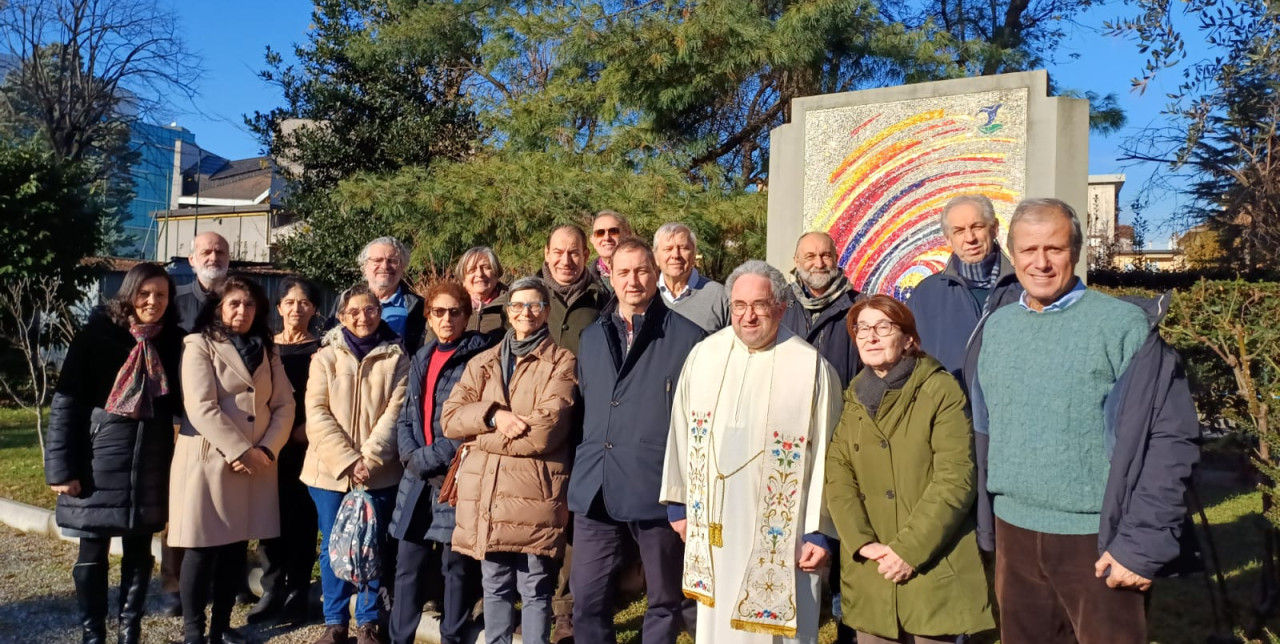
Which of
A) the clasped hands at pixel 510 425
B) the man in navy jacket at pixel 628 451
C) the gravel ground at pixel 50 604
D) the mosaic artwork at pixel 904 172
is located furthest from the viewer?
the mosaic artwork at pixel 904 172

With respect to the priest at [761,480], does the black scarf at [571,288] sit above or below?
above

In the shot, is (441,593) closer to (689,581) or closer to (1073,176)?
(689,581)

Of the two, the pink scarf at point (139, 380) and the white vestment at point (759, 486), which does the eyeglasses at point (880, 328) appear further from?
the pink scarf at point (139, 380)

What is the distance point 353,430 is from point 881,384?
242cm

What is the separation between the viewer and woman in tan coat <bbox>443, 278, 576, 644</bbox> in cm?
371

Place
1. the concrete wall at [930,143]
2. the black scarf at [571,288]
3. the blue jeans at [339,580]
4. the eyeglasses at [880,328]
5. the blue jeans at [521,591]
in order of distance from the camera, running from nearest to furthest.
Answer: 1. the eyeglasses at [880,328]
2. the blue jeans at [521,591]
3. the blue jeans at [339,580]
4. the black scarf at [571,288]
5. the concrete wall at [930,143]

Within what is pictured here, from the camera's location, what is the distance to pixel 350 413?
14.2 feet

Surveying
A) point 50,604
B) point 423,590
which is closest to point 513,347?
point 423,590

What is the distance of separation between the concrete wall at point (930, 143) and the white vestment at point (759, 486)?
3.09 meters

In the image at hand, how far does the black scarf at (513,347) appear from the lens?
12.6 feet

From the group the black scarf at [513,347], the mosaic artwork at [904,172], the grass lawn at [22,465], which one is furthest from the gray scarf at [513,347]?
the grass lawn at [22,465]

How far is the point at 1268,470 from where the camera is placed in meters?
3.61

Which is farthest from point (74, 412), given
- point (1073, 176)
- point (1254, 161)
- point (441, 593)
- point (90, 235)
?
point (90, 235)

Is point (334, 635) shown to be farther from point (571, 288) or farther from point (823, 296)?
point (823, 296)
